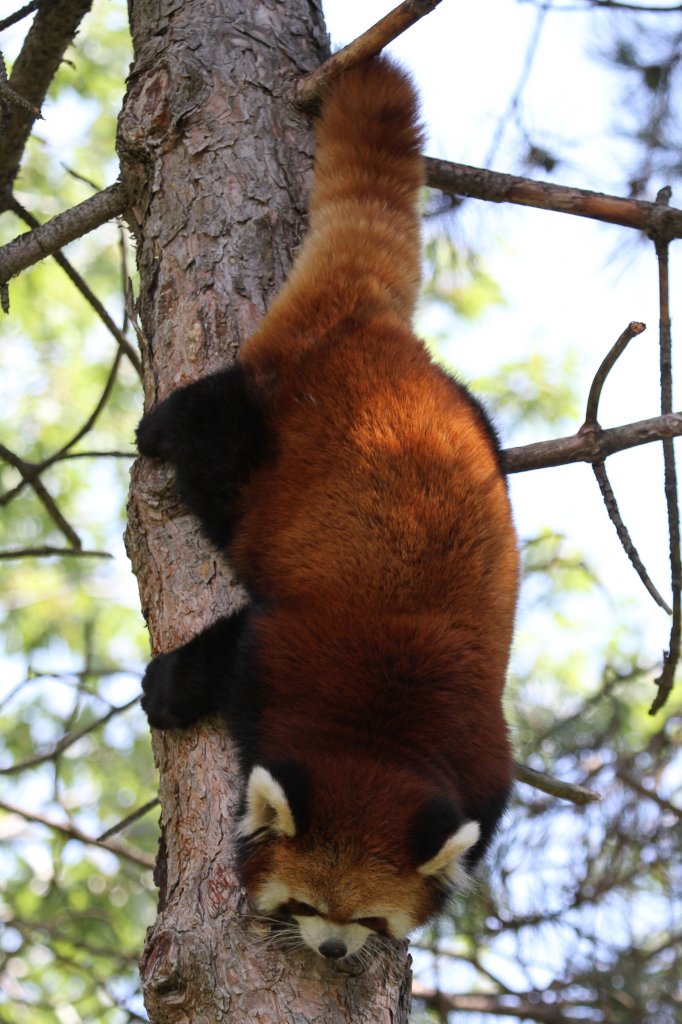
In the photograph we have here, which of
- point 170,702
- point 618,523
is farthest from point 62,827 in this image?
point 618,523

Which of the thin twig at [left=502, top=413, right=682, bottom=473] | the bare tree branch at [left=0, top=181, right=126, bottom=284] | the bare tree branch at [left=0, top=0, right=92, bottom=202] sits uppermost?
the bare tree branch at [left=0, top=0, right=92, bottom=202]

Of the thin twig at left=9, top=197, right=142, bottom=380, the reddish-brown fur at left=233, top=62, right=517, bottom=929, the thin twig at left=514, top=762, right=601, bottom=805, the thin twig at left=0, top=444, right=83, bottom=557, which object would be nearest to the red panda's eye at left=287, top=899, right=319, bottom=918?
the reddish-brown fur at left=233, top=62, right=517, bottom=929

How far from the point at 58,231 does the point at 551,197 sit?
5.89ft

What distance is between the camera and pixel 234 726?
2.85 metres

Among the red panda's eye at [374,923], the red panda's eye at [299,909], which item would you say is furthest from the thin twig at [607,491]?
the red panda's eye at [299,909]

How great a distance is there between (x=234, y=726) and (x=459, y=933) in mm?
2872

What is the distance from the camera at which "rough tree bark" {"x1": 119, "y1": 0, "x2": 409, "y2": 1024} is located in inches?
97.2

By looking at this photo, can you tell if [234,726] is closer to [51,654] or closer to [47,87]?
[47,87]

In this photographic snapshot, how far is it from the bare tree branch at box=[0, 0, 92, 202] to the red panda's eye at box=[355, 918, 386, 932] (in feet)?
11.1

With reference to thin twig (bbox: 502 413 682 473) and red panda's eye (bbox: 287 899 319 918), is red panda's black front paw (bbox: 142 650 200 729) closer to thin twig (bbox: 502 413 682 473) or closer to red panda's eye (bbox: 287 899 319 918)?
red panda's eye (bbox: 287 899 319 918)

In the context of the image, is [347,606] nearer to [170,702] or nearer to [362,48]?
[170,702]

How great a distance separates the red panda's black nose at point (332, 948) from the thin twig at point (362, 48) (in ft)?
9.60

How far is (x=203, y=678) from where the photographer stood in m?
2.95

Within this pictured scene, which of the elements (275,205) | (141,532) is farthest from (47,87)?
(141,532)
